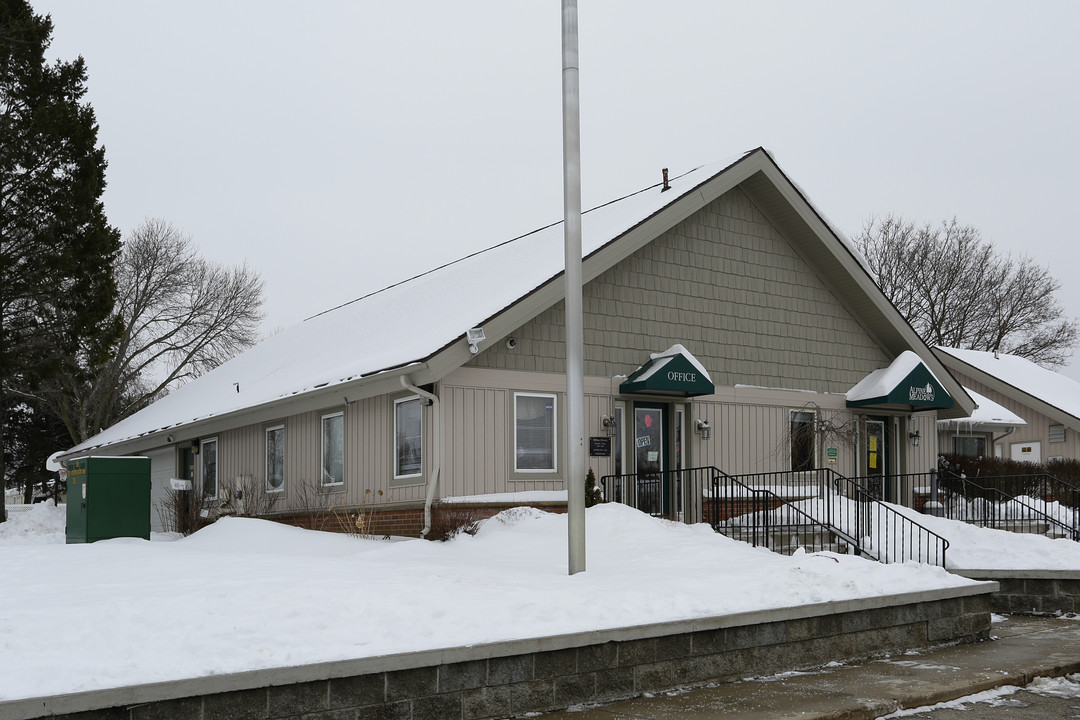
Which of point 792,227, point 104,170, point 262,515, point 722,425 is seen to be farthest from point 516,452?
point 104,170

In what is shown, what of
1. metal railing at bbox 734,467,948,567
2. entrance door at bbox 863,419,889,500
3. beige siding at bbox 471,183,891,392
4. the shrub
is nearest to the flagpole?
the shrub

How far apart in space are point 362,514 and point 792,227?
9.21m

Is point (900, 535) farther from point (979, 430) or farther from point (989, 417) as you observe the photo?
point (979, 430)

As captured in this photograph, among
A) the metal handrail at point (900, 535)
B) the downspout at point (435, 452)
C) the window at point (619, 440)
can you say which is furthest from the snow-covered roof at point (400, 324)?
the metal handrail at point (900, 535)

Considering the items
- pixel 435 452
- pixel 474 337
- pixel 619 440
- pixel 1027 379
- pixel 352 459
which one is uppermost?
pixel 1027 379

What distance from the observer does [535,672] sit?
786cm

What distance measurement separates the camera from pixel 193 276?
45406 mm

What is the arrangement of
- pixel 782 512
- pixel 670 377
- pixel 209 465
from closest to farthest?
pixel 782 512, pixel 670 377, pixel 209 465

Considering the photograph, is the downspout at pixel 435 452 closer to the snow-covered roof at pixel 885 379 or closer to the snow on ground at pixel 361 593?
the snow on ground at pixel 361 593

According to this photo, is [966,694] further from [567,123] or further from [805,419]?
[805,419]

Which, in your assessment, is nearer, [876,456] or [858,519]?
[858,519]

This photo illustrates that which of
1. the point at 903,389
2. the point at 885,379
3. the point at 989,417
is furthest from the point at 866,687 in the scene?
the point at 989,417

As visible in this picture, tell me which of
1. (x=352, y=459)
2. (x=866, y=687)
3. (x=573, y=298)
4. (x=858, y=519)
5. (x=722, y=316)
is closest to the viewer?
(x=866, y=687)

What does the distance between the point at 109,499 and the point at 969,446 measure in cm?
2180
